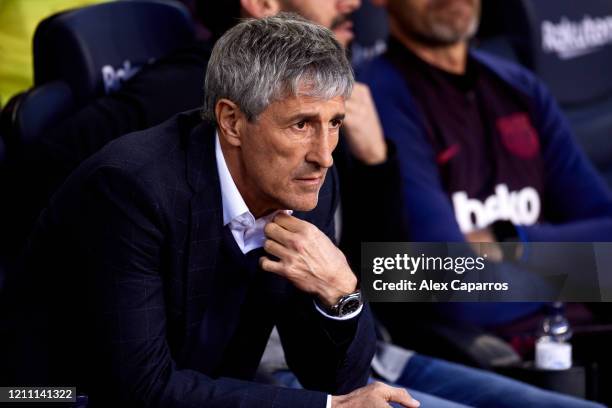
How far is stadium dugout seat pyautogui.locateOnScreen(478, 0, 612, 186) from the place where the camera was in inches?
167

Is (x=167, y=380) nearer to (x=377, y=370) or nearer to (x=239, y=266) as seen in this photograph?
(x=239, y=266)

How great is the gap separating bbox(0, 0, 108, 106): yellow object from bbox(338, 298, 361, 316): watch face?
4.20 feet

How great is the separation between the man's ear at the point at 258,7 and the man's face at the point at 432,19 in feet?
2.28

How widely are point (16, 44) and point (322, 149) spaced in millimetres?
1311

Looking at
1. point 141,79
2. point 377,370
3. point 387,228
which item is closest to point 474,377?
point 377,370

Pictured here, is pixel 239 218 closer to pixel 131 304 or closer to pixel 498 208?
pixel 131 304

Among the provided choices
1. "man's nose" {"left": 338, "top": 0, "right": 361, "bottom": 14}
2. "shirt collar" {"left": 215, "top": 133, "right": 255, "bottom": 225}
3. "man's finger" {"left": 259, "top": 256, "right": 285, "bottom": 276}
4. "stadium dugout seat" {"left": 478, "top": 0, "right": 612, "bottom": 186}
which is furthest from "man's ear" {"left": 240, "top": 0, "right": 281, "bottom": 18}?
"stadium dugout seat" {"left": 478, "top": 0, "right": 612, "bottom": 186}

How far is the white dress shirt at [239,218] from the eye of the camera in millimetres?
2078

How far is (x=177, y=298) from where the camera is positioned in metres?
2.04

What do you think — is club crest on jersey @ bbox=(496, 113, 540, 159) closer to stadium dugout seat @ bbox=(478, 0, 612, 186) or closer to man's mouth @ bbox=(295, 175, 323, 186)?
stadium dugout seat @ bbox=(478, 0, 612, 186)

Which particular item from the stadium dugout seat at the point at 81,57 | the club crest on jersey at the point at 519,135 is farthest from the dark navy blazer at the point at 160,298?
the club crest on jersey at the point at 519,135

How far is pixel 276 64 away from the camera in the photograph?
194 cm

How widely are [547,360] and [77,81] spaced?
48.6 inches

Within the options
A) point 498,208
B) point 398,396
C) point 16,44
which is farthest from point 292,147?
point 498,208
